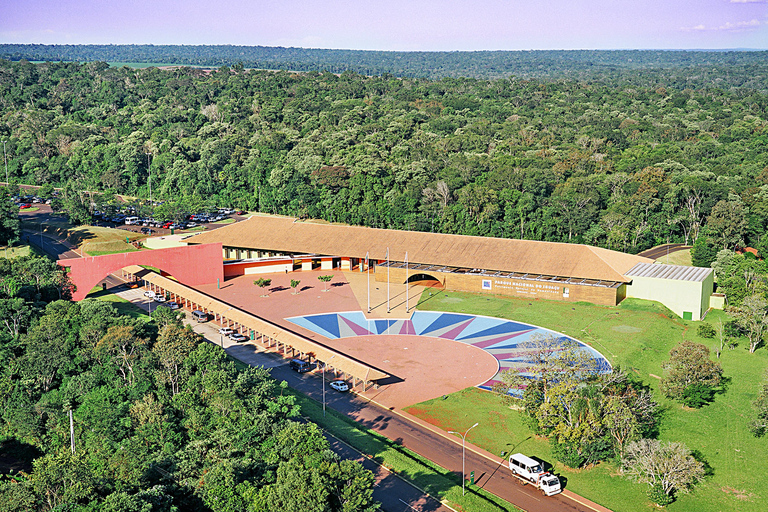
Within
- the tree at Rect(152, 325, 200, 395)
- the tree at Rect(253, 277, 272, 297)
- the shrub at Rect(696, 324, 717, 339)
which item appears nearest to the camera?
the tree at Rect(152, 325, 200, 395)

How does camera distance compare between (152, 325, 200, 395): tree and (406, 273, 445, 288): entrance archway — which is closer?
(152, 325, 200, 395): tree

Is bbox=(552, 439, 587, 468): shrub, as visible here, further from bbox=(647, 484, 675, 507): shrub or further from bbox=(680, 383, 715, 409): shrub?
bbox=(680, 383, 715, 409): shrub

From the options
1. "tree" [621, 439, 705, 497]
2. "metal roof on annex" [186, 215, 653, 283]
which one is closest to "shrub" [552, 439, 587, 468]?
"tree" [621, 439, 705, 497]

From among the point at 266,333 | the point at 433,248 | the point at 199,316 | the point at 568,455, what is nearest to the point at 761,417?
the point at 568,455

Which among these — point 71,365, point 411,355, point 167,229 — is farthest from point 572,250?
point 167,229

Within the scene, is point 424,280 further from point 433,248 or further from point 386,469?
point 386,469

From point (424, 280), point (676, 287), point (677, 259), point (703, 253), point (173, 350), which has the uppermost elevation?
point (703, 253)
